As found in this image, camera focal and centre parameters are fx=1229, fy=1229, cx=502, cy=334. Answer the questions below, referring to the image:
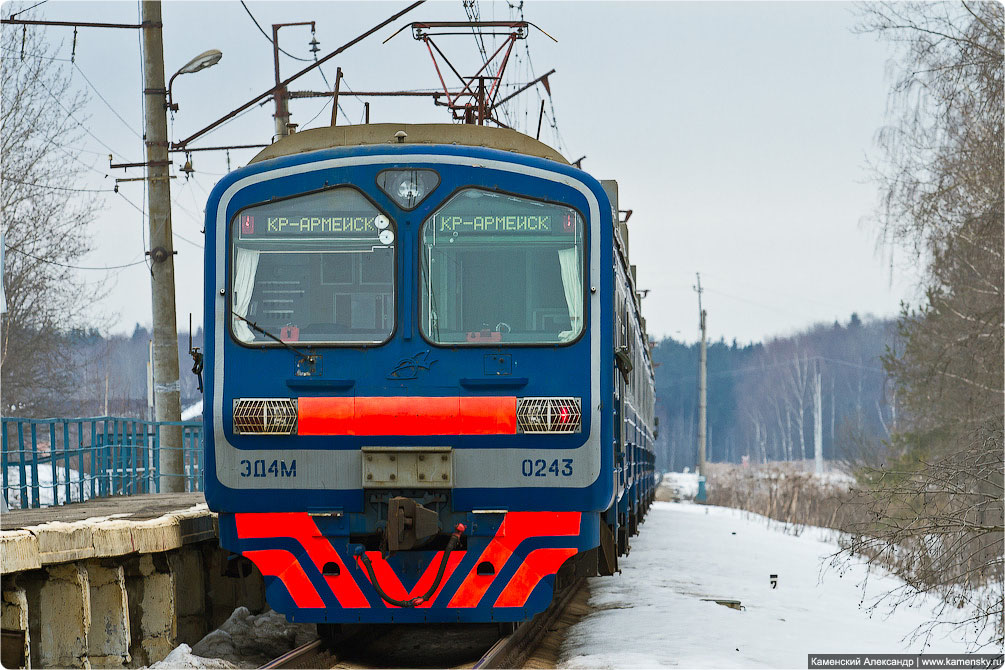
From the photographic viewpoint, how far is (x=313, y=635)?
9.59m

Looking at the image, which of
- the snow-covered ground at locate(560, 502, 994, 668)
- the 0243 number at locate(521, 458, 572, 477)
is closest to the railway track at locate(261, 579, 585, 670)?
the snow-covered ground at locate(560, 502, 994, 668)

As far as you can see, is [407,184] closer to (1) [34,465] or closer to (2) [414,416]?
(2) [414,416]

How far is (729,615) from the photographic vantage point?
10445 mm

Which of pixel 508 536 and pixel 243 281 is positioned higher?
pixel 243 281

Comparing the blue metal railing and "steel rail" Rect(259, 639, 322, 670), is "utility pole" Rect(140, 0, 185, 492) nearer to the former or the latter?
the blue metal railing

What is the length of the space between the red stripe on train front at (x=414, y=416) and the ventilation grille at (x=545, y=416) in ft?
0.17

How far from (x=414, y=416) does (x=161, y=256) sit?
7641mm

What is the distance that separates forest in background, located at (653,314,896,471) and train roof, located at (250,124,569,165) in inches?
2843

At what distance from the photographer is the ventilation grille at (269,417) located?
25.0 ft

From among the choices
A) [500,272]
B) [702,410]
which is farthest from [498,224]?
[702,410]

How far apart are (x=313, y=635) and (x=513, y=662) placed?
89.0 inches

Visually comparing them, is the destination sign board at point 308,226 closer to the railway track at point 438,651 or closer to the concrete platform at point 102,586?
the concrete platform at point 102,586

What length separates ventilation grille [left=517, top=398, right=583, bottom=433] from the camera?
7602 millimetres

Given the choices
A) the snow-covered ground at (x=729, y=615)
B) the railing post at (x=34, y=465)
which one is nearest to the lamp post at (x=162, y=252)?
the railing post at (x=34, y=465)
